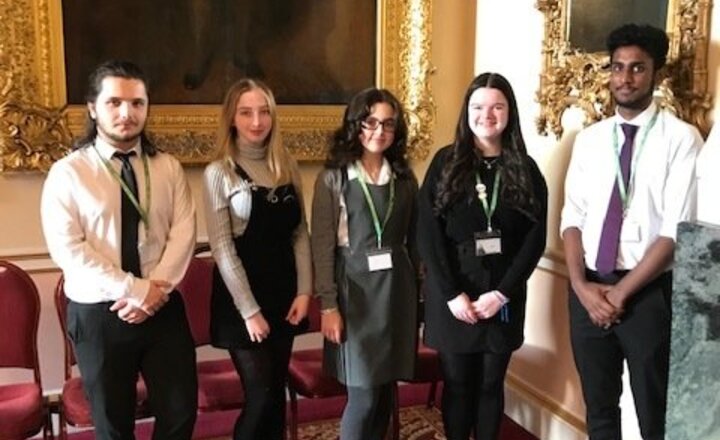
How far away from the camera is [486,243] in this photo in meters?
2.75

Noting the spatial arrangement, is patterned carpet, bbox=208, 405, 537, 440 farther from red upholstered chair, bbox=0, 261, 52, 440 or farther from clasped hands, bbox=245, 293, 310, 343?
clasped hands, bbox=245, 293, 310, 343

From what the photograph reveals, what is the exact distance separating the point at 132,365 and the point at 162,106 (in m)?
1.42

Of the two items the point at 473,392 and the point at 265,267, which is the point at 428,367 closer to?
the point at 473,392

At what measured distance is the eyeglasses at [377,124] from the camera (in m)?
2.68

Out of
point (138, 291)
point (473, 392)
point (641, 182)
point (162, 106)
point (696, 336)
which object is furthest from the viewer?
point (162, 106)

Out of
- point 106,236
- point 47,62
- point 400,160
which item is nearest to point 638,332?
point 400,160

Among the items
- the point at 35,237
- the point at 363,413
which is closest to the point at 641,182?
the point at 363,413

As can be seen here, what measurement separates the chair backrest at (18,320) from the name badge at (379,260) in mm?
1385

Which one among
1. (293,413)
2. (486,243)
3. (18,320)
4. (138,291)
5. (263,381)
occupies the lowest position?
(293,413)

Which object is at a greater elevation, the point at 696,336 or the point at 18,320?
the point at 696,336

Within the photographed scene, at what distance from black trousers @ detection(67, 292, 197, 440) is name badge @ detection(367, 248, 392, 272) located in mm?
662

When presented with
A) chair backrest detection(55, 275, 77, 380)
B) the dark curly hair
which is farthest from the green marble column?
chair backrest detection(55, 275, 77, 380)

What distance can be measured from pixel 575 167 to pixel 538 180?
136 mm

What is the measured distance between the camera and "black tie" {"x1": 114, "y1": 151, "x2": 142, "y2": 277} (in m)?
2.47
